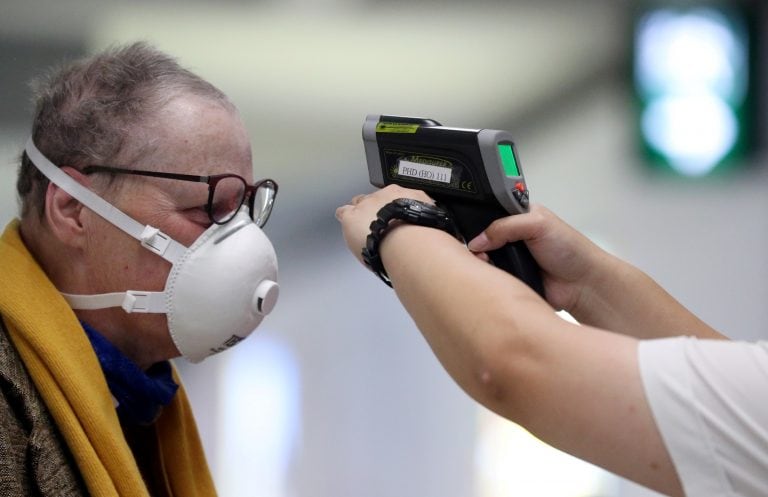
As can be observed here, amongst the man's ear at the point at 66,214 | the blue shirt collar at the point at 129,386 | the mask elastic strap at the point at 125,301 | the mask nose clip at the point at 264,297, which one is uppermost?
the man's ear at the point at 66,214

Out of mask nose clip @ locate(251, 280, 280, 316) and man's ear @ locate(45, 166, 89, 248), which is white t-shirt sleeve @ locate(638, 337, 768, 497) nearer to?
mask nose clip @ locate(251, 280, 280, 316)

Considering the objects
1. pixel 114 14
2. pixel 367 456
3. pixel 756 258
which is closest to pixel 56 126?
pixel 114 14

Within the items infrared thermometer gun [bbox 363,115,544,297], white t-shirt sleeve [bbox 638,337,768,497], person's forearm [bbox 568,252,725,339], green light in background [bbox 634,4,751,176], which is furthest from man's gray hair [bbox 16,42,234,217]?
green light in background [bbox 634,4,751,176]

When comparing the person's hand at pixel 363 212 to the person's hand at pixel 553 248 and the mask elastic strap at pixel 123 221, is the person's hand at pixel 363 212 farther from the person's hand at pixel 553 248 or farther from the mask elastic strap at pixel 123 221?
the mask elastic strap at pixel 123 221

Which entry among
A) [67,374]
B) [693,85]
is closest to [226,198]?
[67,374]

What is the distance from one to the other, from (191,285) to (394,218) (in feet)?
1.69

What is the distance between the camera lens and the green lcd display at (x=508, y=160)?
1064 mm

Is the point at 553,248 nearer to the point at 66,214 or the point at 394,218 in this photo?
the point at 394,218

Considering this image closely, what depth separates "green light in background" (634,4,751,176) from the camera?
2305 millimetres

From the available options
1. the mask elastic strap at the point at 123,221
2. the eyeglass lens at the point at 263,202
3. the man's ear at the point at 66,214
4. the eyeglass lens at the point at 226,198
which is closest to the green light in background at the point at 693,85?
the eyeglass lens at the point at 263,202

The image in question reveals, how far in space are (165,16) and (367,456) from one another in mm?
1182

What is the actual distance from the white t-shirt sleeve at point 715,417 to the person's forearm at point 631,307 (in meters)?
0.39

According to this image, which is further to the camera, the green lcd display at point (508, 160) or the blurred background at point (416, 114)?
the blurred background at point (416, 114)

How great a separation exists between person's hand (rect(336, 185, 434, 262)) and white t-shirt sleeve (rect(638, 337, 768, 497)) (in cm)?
41
